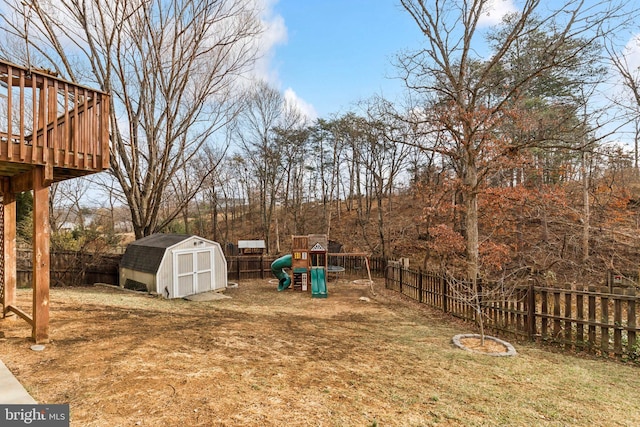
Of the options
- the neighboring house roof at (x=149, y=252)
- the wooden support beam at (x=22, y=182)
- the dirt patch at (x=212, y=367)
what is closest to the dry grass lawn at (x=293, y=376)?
the dirt patch at (x=212, y=367)

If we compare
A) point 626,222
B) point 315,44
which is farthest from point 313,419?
point 626,222

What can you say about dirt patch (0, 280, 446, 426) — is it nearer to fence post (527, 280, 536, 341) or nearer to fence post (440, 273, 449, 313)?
fence post (440, 273, 449, 313)

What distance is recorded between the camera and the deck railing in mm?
4133

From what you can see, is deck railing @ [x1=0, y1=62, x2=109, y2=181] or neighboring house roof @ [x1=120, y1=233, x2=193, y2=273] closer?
deck railing @ [x1=0, y1=62, x2=109, y2=181]

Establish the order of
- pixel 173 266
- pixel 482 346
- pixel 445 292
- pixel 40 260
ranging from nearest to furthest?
pixel 40 260, pixel 482 346, pixel 445 292, pixel 173 266

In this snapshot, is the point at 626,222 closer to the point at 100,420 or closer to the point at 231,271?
the point at 231,271

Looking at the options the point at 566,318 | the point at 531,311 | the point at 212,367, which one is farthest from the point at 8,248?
the point at 566,318

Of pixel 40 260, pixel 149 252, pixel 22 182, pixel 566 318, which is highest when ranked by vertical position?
pixel 22 182

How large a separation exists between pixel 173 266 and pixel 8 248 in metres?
4.68

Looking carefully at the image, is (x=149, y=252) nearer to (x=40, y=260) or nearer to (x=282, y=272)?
(x=282, y=272)

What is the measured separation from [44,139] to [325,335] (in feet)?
17.7

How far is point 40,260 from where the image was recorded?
4.27m

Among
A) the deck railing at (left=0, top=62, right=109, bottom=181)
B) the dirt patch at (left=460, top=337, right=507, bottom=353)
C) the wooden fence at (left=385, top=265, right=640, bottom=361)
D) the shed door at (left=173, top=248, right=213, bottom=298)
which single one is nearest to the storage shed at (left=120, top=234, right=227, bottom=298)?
the shed door at (left=173, top=248, right=213, bottom=298)

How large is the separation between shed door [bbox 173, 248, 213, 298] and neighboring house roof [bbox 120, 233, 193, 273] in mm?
504
